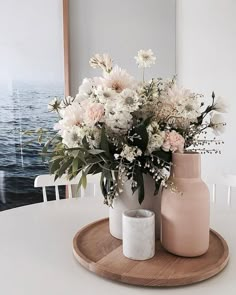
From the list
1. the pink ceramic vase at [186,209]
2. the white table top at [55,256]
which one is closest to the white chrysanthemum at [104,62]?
the pink ceramic vase at [186,209]

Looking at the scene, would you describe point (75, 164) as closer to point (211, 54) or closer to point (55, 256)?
point (55, 256)

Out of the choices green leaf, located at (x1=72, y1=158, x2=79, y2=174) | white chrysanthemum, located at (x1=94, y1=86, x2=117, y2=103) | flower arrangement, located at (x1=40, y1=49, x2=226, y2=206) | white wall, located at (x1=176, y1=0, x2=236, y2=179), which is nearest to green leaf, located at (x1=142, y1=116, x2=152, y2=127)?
flower arrangement, located at (x1=40, y1=49, x2=226, y2=206)

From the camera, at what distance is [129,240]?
96 cm

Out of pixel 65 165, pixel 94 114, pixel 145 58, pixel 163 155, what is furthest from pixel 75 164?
pixel 145 58

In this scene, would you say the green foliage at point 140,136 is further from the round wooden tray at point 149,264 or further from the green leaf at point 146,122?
the round wooden tray at point 149,264

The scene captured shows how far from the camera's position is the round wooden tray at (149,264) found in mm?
878

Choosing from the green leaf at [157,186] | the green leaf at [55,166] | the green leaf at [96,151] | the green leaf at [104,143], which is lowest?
the green leaf at [157,186]

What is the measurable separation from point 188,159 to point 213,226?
0.46 meters

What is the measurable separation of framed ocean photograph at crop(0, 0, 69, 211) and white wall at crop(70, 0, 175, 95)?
9 cm

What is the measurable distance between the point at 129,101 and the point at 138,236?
38 cm

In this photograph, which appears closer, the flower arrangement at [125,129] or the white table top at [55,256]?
the white table top at [55,256]

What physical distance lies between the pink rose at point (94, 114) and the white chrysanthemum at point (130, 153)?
0.11 m

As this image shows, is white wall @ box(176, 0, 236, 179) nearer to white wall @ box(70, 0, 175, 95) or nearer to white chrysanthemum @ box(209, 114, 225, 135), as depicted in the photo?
white wall @ box(70, 0, 175, 95)

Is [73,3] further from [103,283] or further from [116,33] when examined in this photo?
[103,283]
